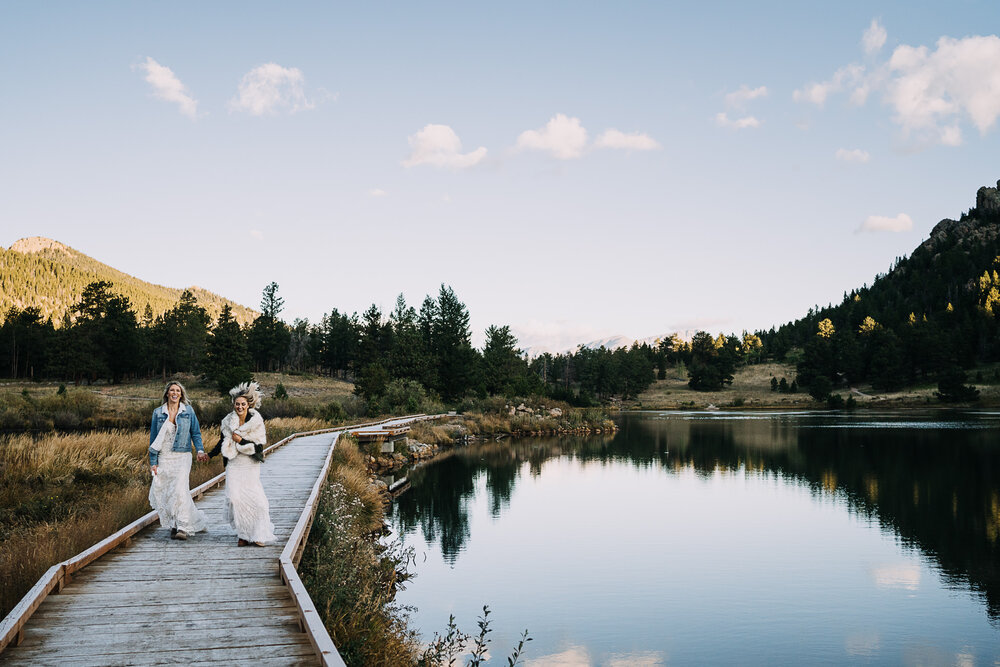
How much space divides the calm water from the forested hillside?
205 ft

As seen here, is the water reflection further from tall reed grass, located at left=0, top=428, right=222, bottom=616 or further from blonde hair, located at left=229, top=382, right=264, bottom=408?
blonde hair, located at left=229, top=382, right=264, bottom=408

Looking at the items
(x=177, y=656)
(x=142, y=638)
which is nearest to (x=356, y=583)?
(x=142, y=638)

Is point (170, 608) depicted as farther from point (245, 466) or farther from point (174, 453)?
point (174, 453)

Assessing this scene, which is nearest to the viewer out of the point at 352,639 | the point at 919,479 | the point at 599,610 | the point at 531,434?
the point at 352,639

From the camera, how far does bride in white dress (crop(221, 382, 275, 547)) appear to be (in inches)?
319

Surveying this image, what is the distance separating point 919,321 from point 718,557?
4036 inches

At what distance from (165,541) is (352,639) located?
3.62 m

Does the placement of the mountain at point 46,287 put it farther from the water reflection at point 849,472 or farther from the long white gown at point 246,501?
the long white gown at point 246,501

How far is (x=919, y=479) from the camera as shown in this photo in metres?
23.6

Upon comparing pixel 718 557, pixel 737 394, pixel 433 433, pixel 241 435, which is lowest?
pixel 737 394

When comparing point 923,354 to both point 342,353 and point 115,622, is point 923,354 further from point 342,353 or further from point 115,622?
point 115,622

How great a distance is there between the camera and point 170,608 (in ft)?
20.0

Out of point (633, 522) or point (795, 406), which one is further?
point (795, 406)

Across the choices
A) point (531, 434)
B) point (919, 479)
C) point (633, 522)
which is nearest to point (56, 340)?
point (531, 434)
